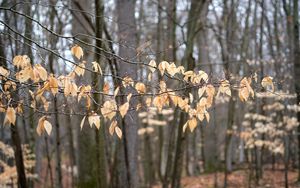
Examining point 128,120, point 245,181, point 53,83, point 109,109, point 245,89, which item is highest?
point 53,83

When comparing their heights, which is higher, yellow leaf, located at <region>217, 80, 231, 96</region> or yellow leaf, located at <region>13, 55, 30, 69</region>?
yellow leaf, located at <region>13, 55, 30, 69</region>

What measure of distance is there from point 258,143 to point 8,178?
21.3ft

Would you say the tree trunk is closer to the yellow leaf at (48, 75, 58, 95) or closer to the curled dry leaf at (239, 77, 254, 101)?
the curled dry leaf at (239, 77, 254, 101)

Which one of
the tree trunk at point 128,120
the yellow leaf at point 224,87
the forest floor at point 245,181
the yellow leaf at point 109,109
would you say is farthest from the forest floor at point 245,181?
the yellow leaf at point 109,109

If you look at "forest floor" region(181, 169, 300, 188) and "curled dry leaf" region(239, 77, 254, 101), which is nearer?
"curled dry leaf" region(239, 77, 254, 101)

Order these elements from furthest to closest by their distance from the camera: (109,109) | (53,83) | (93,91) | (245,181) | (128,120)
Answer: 1. (245,181)
2. (128,120)
3. (93,91)
4. (109,109)
5. (53,83)

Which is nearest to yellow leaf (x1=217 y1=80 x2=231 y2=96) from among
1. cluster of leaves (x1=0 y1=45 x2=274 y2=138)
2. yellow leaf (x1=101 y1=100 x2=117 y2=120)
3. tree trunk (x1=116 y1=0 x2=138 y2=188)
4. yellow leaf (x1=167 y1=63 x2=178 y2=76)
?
cluster of leaves (x1=0 y1=45 x2=274 y2=138)

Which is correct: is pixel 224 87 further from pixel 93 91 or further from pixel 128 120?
pixel 128 120

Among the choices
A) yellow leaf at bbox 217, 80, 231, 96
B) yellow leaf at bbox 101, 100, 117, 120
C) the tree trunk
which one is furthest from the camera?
the tree trunk

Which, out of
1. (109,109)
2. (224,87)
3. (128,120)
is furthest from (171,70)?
(128,120)

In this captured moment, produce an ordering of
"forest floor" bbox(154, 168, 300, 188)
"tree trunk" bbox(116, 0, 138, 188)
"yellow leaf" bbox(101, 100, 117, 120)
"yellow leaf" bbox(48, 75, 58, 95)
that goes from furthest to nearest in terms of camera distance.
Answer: "forest floor" bbox(154, 168, 300, 188) < "tree trunk" bbox(116, 0, 138, 188) < "yellow leaf" bbox(101, 100, 117, 120) < "yellow leaf" bbox(48, 75, 58, 95)

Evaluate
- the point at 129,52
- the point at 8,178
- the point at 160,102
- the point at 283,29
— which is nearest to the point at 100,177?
the point at 129,52

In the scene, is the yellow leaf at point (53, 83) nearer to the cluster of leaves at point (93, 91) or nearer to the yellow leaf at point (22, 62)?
the cluster of leaves at point (93, 91)

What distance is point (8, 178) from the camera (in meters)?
10.5
